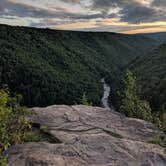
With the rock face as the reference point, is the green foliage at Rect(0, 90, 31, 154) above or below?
above

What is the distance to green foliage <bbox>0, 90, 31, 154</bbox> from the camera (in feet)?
50.9

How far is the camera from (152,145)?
57.4ft

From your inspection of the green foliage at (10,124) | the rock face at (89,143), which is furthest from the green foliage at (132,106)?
the green foliage at (10,124)

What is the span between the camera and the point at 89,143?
1689cm

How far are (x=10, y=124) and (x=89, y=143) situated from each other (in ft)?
14.7

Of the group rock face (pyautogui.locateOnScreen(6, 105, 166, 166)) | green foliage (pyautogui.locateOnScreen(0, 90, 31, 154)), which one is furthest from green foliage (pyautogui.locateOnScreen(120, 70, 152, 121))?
green foliage (pyautogui.locateOnScreen(0, 90, 31, 154))

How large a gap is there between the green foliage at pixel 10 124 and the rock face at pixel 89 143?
719mm

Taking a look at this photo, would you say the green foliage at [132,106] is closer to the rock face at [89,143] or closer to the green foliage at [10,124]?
the rock face at [89,143]

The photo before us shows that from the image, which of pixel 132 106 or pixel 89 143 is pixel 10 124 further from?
pixel 132 106

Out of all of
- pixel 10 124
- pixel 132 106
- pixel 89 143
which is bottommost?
pixel 132 106

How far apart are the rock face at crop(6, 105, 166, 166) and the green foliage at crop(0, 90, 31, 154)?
0.72 meters

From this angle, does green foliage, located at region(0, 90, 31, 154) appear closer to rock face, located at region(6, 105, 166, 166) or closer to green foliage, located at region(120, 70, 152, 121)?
rock face, located at region(6, 105, 166, 166)

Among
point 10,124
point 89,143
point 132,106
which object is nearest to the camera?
point 89,143

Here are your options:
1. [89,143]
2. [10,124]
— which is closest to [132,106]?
[89,143]
